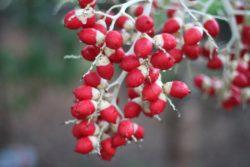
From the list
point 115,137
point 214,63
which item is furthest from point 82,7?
point 214,63

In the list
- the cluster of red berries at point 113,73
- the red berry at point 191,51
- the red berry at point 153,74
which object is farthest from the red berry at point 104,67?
the red berry at point 191,51

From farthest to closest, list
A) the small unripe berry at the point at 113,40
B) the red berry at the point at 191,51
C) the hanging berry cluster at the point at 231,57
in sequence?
the hanging berry cluster at the point at 231,57, the red berry at the point at 191,51, the small unripe berry at the point at 113,40

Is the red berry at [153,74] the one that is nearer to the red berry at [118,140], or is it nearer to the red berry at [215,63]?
the red berry at [118,140]

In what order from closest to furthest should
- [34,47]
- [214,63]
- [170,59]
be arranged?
1. [170,59]
2. [214,63]
3. [34,47]

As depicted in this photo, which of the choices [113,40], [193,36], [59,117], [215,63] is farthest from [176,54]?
[59,117]

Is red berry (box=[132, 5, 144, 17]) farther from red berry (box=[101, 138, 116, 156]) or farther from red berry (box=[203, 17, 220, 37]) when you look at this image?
red berry (box=[101, 138, 116, 156])

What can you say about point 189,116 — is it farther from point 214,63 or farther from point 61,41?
point 214,63

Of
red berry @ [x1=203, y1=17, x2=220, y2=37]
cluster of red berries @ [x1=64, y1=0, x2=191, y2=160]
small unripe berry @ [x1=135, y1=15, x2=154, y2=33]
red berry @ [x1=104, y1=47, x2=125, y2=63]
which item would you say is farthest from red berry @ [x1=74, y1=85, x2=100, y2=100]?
red berry @ [x1=203, y1=17, x2=220, y2=37]
